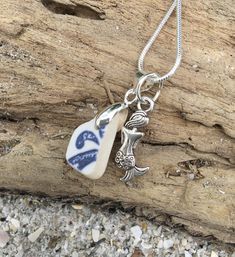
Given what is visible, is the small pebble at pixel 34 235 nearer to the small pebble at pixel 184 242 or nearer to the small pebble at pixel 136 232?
the small pebble at pixel 136 232

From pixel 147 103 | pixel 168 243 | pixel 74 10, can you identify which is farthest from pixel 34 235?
pixel 74 10

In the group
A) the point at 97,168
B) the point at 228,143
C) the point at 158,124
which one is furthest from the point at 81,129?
the point at 228,143

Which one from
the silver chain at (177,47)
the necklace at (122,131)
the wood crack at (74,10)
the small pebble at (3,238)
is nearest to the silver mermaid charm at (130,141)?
the necklace at (122,131)

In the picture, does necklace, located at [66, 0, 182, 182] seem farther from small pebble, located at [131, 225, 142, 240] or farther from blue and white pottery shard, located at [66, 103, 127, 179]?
small pebble, located at [131, 225, 142, 240]

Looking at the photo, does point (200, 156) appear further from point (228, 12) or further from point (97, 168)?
point (228, 12)

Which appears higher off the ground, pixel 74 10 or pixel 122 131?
pixel 74 10

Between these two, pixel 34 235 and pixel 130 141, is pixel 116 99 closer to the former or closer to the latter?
pixel 130 141
